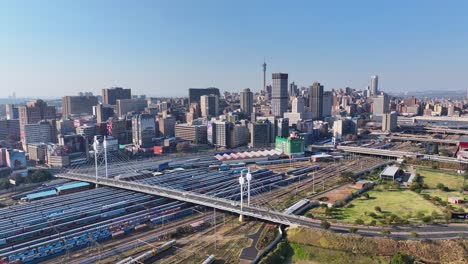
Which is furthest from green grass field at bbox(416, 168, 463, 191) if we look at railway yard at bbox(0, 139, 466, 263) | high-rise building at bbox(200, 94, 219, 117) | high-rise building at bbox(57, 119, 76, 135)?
high-rise building at bbox(57, 119, 76, 135)

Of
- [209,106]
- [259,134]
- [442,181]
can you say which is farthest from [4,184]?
[209,106]

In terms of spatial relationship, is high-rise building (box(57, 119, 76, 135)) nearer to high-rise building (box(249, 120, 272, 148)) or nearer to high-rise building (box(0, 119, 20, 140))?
high-rise building (box(0, 119, 20, 140))

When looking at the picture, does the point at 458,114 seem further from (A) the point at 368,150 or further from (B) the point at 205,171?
(B) the point at 205,171

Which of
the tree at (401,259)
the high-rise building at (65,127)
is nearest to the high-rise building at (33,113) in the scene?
the high-rise building at (65,127)

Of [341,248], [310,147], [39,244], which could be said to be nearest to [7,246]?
[39,244]

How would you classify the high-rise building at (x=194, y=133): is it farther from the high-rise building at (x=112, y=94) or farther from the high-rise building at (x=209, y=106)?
the high-rise building at (x=112, y=94)

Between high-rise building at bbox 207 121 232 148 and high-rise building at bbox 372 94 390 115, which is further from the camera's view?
high-rise building at bbox 372 94 390 115
